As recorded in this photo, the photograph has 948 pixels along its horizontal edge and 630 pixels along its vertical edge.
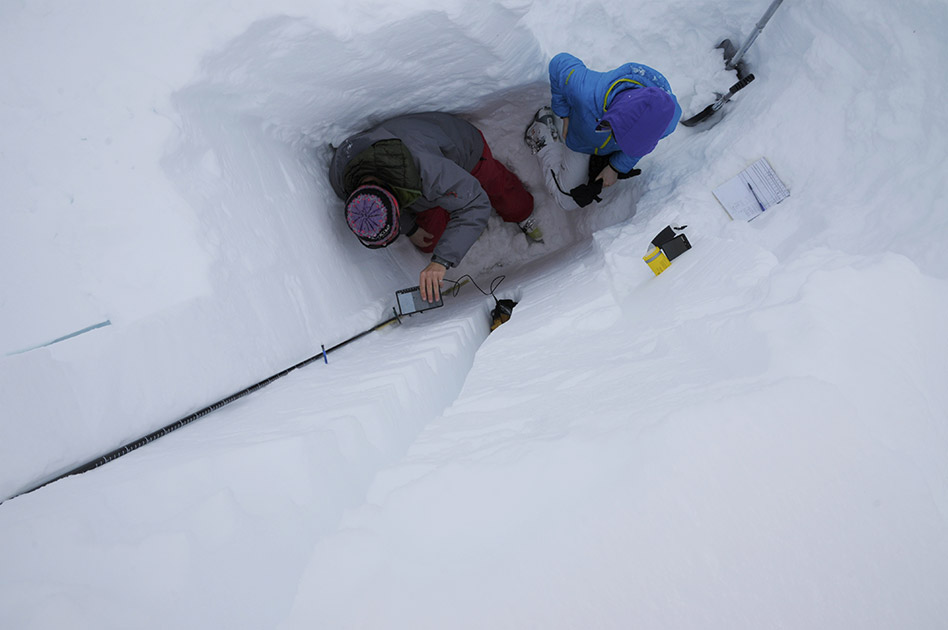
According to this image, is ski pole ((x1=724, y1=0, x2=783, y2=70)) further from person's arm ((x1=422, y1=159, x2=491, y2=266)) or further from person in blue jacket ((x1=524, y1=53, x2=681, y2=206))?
person's arm ((x1=422, y1=159, x2=491, y2=266))

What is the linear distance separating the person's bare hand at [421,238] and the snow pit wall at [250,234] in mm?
416

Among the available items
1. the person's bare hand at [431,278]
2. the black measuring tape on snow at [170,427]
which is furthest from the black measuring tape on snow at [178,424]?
the person's bare hand at [431,278]

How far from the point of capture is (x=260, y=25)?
1.47 meters

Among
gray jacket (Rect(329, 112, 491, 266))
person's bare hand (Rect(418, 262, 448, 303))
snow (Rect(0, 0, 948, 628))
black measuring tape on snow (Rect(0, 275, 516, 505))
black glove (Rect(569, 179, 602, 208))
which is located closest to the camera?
snow (Rect(0, 0, 948, 628))

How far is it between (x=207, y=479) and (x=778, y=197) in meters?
2.02

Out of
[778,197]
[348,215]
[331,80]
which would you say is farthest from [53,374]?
[778,197]

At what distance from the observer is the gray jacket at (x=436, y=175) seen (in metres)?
1.96

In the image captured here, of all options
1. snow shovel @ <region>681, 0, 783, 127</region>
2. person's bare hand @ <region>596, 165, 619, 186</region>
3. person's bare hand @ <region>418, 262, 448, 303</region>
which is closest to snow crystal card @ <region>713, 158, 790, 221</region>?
snow shovel @ <region>681, 0, 783, 127</region>

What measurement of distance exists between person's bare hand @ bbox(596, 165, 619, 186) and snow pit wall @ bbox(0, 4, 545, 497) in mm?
606

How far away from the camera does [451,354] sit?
1.75 metres

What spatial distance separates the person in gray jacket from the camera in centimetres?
184

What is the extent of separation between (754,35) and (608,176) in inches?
33.2

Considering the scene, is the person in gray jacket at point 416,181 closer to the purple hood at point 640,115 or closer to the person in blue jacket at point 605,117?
the person in blue jacket at point 605,117

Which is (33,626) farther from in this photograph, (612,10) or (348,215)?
(612,10)
